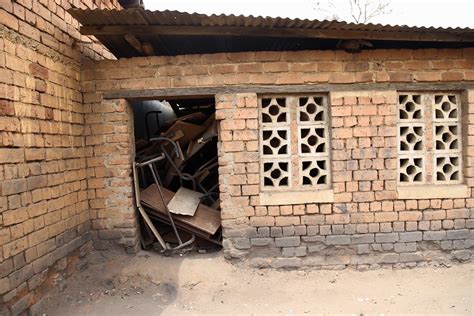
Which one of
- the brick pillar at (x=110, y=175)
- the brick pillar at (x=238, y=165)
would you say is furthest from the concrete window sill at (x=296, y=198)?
the brick pillar at (x=110, y=175)

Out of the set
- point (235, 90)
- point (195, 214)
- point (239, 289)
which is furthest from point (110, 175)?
point (239, 289)

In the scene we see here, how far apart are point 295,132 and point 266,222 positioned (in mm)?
1291

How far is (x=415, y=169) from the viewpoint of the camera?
4.37 metres

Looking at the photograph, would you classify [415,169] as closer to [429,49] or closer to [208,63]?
[429,49]

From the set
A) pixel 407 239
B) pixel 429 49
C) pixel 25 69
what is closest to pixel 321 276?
pixel 407 239

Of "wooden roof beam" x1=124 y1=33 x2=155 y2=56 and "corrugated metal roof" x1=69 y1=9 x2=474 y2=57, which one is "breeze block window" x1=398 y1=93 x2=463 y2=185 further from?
"wooden roof beam" x1=124 y1=33 x2=155 y2=56

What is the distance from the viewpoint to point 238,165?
13.8 ft

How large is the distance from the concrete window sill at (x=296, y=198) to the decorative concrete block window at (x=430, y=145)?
1043 millimetres

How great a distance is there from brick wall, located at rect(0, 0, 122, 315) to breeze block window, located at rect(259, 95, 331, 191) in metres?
2.48

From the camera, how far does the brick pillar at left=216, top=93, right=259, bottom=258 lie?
4.18 m

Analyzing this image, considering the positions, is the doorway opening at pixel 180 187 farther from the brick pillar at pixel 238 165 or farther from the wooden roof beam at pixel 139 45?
the wooden roof beam at pixel 139 45

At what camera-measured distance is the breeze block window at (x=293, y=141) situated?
14.1 feet

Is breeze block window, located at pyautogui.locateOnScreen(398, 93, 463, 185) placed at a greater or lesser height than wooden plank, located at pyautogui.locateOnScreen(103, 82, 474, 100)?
lesser

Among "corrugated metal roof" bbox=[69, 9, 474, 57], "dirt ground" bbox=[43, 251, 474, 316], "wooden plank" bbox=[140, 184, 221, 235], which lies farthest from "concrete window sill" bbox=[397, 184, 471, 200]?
"wooden plank" bbox=[140, 184, 221, 235]
